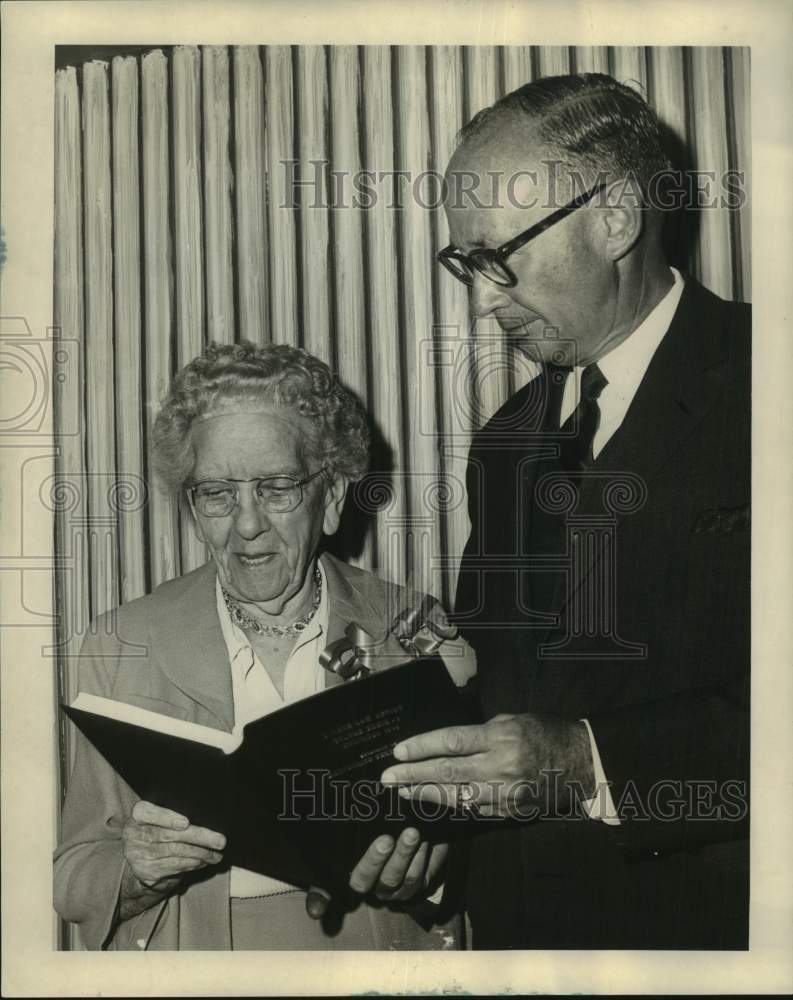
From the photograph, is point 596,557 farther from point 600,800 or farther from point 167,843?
point 167,843

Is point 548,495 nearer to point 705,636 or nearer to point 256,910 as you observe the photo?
point 705,636

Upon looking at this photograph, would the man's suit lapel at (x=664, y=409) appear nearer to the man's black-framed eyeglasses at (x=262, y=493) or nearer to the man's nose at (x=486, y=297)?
the man's nose at (x=486, y=297)

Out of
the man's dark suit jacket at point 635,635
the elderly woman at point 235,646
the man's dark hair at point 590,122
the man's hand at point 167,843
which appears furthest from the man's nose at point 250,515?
the man's dark hair at point 590,122

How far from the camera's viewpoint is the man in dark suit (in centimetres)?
155

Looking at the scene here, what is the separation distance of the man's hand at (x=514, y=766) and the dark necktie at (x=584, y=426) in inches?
16.0

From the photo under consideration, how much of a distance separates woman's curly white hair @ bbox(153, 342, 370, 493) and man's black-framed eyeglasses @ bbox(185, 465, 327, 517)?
45 millimetres

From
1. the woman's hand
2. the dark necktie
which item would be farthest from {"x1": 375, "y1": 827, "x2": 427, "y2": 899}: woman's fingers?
the dark necktie

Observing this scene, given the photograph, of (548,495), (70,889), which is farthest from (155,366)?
(70,889)

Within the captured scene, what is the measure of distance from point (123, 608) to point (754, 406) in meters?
1.07

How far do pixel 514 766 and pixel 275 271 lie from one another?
87 cm

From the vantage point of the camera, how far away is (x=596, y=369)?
5.13ft

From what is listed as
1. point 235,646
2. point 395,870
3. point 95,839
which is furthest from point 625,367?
point 95,839

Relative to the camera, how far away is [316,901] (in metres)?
1.54

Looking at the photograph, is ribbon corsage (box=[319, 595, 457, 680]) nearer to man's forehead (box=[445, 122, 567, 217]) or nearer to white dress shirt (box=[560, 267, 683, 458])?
white dress shirt (box=[560, 267, 683, 458])
